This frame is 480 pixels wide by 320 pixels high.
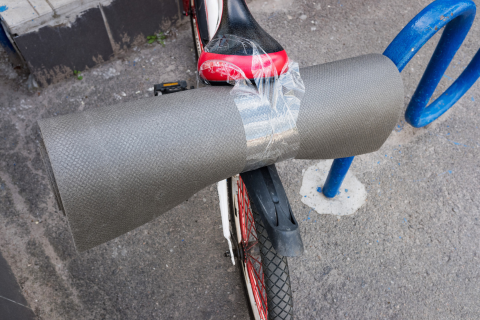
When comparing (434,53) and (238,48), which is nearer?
(238,48)

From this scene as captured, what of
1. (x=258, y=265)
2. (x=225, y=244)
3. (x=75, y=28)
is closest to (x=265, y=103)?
(x=258, y=265)

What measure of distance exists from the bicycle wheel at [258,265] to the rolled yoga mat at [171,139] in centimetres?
36

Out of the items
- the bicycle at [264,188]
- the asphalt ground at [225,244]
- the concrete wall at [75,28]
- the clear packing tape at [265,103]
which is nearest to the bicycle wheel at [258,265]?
the bicycle at [264,188]

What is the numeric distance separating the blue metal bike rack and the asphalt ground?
0.23 metres

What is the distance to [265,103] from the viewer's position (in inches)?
36.4

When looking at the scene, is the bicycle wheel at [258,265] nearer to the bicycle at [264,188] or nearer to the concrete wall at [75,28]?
the bicycle at [264,188]

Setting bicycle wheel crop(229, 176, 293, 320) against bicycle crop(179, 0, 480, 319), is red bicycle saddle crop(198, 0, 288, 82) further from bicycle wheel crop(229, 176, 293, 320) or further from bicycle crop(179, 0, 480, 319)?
bicycle wheel crop(229, 176, 293, 320)

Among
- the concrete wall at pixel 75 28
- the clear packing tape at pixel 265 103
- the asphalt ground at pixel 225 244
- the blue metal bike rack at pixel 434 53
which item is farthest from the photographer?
the concrete wall at pixel 75 28

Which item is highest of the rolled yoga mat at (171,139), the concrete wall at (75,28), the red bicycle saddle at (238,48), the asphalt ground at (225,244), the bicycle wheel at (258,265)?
the red bicycle saddle at (238,48)

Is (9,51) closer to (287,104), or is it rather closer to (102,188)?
(102,188)

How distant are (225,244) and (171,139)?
120 centimetres

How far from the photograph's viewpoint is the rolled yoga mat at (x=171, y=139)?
0.78 meters

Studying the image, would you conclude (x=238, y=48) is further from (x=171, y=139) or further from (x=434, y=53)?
(x=434, y=53)

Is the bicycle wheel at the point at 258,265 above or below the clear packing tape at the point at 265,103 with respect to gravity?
below
